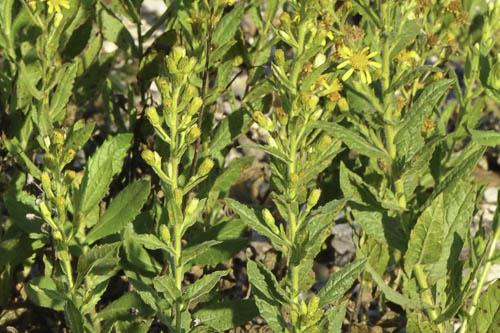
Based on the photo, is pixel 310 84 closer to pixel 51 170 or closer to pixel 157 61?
pixel 51 170

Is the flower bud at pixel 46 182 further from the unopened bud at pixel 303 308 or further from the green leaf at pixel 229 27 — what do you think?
the green leaf at pixel 229 27

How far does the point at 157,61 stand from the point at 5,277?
0.91m

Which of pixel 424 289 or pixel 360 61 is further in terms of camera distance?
pixel 424 289

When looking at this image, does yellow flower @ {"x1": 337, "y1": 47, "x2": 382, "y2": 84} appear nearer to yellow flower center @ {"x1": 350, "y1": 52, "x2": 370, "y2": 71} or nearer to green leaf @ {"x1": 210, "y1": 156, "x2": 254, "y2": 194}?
yellow flower center @ {"x1": 350, "y1": 52, "x2": 370, "y2": 71}

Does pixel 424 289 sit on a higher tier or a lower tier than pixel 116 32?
Result: lower

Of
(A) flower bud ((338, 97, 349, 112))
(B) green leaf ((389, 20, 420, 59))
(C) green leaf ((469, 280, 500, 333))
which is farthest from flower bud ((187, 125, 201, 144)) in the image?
(C) green leaf ((469, 280, 500, 333))

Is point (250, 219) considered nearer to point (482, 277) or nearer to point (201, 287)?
point (201, 287)

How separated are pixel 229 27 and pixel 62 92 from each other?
1.90 feet

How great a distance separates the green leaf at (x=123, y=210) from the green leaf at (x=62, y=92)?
0.42 metres

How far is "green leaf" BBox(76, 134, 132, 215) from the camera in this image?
281 cm

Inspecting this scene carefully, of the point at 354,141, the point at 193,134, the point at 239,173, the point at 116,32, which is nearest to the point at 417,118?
the point at 354,141

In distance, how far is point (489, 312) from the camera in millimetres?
2756

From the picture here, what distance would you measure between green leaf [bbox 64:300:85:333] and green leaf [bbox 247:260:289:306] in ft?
1.51

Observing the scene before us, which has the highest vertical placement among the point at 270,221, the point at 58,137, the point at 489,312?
the point at 58,137
